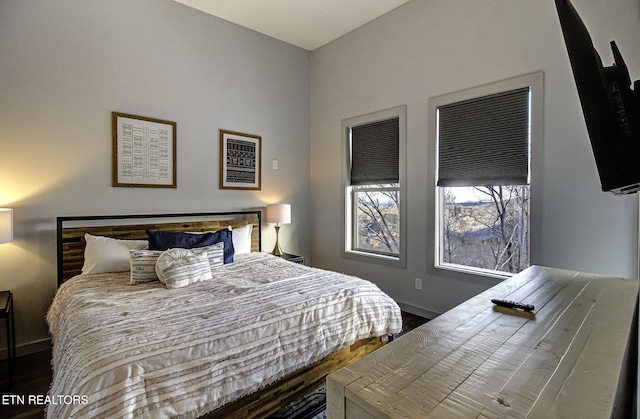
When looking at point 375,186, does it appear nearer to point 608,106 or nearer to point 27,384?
point 608,106

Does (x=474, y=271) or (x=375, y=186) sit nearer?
(x=474, y=271)

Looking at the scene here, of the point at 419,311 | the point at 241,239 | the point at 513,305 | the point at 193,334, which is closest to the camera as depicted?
the point at 513,305

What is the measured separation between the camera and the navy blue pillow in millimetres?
2705

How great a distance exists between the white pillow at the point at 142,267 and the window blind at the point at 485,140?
273 centimetres

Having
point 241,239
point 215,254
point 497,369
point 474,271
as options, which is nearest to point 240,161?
point 241,239

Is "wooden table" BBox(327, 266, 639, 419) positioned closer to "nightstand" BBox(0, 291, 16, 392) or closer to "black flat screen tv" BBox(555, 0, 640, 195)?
"black flat screen tv" BBox(555, 0, 640, 195)

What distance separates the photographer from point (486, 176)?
9.14ft

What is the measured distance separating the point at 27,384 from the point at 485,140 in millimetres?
4070

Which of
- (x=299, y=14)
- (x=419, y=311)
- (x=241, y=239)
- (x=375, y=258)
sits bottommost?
(x=419, y=311)

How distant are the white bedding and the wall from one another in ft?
2.31

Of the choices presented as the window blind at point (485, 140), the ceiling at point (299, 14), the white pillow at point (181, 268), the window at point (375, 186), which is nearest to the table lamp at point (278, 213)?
the window at point (375, 186)

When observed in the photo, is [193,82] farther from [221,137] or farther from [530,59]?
[530,59]

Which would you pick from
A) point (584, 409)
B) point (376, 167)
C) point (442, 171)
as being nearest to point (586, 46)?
point (584, 409)

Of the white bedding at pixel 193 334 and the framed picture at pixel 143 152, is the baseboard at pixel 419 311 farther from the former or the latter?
the framed picture at pixel 143 152
